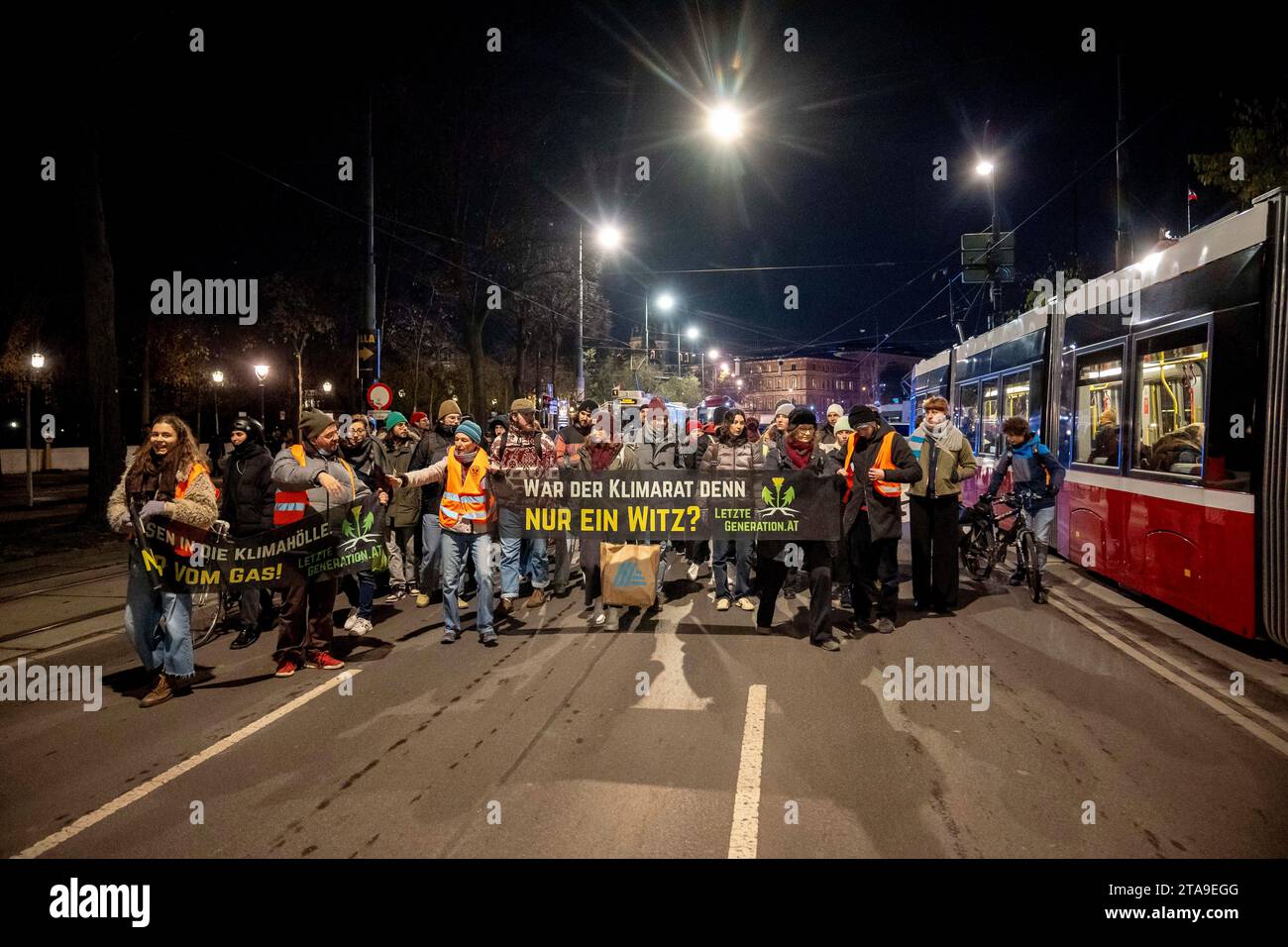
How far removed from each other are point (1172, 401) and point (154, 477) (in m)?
8.54

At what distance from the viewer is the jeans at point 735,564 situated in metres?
8.62

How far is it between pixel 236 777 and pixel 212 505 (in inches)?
88.9

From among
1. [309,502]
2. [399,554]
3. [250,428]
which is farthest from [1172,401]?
[250,428]

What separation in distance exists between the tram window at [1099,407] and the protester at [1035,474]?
1.92ft

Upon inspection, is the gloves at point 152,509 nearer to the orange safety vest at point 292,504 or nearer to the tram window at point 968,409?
the orange safety vest at point 292,504

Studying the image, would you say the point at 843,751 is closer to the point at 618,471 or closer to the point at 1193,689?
the point at 1193,689

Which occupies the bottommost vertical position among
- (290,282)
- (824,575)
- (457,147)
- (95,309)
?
(824,575)

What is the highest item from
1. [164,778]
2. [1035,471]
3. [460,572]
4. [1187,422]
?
[1187,422]

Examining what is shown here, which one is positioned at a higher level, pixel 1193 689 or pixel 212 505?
pixel 212 505

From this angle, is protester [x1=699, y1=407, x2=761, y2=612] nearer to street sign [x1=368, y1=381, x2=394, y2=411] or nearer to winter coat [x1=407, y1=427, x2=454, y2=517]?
winter coat [x1=407, y1=427, x2=454, y2=517]

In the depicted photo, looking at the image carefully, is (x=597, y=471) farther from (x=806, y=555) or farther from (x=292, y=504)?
(x=292, y=504)

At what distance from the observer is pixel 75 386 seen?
114ft

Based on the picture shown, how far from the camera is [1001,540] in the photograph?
9664 millimetres
